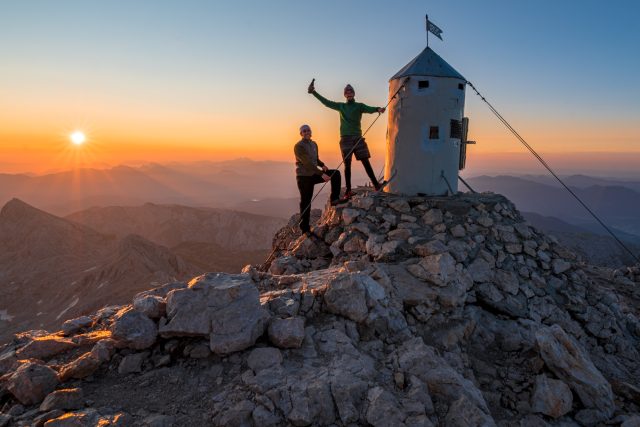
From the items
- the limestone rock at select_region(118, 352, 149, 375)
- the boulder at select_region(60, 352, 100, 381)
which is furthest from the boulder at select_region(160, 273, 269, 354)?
the boulder at select_region(60, 352, 100, 381)

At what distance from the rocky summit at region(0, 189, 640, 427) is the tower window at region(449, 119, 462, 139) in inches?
A: 100

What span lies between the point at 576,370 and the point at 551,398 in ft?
2.45

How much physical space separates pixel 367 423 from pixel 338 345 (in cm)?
114

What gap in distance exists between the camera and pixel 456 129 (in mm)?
9055

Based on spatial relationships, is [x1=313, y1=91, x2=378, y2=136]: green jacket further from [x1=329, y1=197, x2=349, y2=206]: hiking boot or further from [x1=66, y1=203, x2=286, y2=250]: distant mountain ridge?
[x1=66, y1=203, x2=286, y2=250]: distant mountain ridge

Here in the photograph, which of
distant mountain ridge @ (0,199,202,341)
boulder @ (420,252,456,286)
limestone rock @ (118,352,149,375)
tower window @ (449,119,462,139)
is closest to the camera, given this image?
limestone rock @ (118,352,149,375)

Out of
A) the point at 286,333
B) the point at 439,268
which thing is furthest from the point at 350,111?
the point at 286,333

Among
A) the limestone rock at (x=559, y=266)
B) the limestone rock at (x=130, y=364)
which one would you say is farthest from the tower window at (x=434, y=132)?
the limestone rock at (x=130, y=364)

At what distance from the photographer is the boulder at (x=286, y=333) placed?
15.2ft

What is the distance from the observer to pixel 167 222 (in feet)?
273

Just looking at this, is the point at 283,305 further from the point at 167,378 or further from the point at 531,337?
the point at 531,337

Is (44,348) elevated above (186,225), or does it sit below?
above

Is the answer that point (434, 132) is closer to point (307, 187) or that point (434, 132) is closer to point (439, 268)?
point (307, 187)

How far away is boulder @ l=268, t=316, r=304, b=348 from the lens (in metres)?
4.64
